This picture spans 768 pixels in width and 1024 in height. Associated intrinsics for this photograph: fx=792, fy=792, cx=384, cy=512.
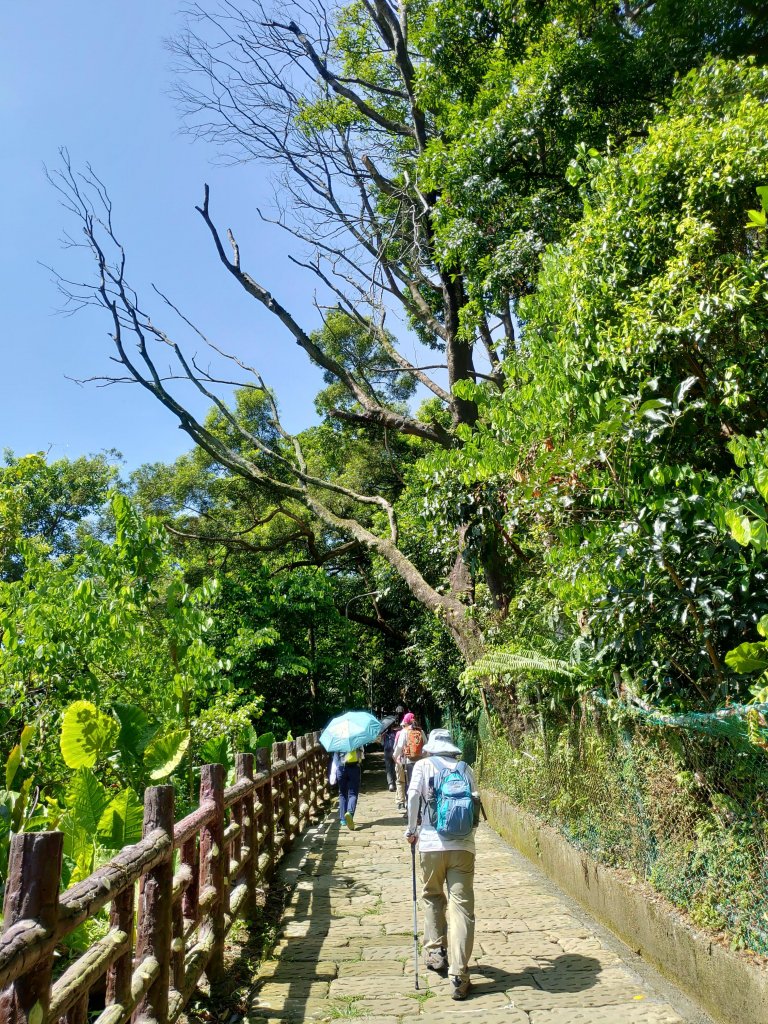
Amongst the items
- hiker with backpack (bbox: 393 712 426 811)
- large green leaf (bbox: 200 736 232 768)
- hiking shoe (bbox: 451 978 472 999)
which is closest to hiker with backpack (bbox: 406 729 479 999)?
hiking shoe (bbox: 451 978 472 999)

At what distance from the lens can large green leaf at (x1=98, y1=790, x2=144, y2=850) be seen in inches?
210

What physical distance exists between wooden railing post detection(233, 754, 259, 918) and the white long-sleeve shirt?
5.95 feet

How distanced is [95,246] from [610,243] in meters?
10.9

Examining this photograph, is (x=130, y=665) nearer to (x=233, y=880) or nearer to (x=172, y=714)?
(x=172, y=714)

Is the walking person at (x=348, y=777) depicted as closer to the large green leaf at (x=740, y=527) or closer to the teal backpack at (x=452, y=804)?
the teal backpack at (x=452, y=804)

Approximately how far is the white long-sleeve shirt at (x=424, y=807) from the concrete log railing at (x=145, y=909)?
55.6 inches

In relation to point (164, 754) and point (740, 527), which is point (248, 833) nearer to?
point (164, 754)

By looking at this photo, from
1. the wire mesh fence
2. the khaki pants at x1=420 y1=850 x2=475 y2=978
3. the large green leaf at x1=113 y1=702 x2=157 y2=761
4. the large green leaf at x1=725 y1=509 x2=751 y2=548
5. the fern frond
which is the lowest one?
the khaki pants at x1=420 y1=850 x2=475 y2=978

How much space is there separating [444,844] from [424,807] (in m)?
0.30

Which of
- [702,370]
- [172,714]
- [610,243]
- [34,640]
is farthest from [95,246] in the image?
[702,370]

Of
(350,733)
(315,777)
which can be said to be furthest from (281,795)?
(315,777)

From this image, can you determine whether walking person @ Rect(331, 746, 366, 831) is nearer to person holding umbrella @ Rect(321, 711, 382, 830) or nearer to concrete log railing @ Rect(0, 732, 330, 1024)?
person holding umbrella @ Rect(321, 711, 382, 830)

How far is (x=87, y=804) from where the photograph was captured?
5402 mm

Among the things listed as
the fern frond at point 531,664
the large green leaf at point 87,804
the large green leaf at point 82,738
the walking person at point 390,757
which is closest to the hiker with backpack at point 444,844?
the fern frond at point 531,664
